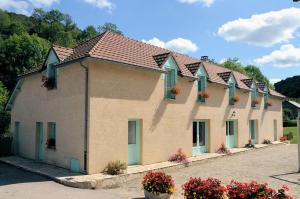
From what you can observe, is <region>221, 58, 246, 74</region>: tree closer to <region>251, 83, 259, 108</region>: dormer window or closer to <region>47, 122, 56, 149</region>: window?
<region>251, 83, 259, 108</region>: dormer window

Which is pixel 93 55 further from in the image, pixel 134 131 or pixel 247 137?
pixel 247 137

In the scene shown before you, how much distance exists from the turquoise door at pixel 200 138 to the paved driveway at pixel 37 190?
389 inches

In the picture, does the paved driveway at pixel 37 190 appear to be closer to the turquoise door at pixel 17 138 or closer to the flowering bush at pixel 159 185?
the flowering bush at pixel 159 185

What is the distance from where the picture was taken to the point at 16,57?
47.2m

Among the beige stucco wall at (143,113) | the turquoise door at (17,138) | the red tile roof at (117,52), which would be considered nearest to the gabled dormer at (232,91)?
the beige stucco wall at (143,113)

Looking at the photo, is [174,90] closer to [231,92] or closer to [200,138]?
[200,138]

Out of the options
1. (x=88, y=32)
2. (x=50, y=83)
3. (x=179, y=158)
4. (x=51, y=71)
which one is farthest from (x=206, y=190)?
(x=88, y=32)

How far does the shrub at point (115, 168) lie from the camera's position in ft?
44.2

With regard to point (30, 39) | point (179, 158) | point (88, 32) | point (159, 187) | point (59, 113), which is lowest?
point (179, 158)

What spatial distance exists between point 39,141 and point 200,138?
9917 millimetres

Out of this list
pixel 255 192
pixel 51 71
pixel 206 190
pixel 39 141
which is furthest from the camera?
pixel 39 141

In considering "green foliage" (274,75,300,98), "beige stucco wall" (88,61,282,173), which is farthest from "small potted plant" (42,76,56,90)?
"green foliage" (274,75,300,98)

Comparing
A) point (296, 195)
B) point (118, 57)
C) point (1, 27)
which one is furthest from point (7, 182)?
point (1, 27)

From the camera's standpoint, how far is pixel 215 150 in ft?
71.8
